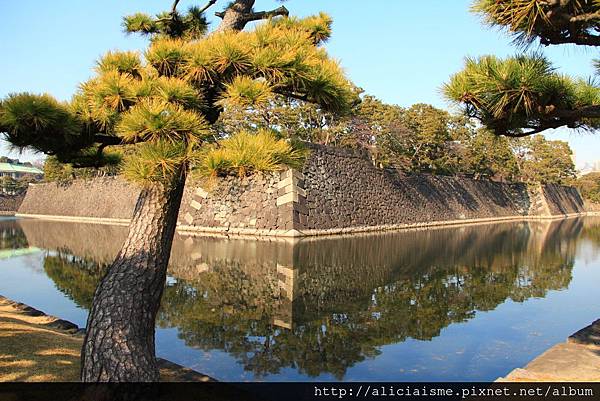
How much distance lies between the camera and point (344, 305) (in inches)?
196

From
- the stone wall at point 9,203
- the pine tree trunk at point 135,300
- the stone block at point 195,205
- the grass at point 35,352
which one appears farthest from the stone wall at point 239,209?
the stone wall at point 9,203

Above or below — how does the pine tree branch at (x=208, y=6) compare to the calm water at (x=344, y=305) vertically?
above

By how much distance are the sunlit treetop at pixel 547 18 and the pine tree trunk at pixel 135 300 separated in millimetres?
1700

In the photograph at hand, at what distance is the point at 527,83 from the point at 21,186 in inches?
1400

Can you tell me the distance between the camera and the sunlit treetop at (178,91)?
6.22 feet

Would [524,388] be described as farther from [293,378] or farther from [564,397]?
[293,378]

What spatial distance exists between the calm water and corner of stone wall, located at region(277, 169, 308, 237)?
2.37 m

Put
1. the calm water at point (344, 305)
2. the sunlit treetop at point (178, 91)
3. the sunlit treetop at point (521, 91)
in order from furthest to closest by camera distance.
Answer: the calm water at point (344, 305) < the sunlit treetop at point (521, 91) < the sunlit treetop at point (178, 91)

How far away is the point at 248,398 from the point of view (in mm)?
2549

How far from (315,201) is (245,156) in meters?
11.4

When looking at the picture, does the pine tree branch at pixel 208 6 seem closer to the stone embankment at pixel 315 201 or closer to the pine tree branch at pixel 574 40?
the pine tree branch at pixel 574 40

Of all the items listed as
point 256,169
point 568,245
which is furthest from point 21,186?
point 256,169

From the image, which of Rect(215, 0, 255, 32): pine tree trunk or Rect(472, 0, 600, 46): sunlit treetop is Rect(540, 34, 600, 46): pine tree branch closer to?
Rect(472, 0, 600, 46): sunlit treetop

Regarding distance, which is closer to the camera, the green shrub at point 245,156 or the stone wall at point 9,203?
the green shrub at point 245,156
